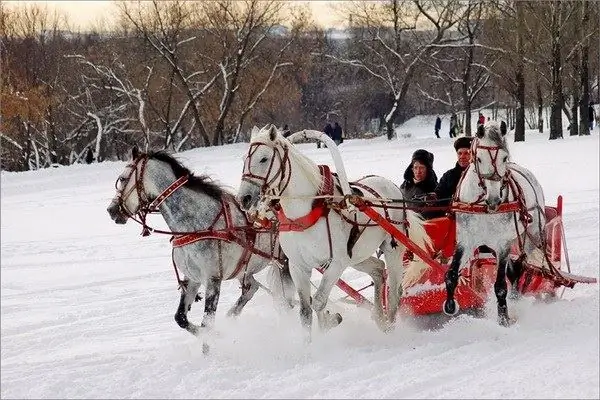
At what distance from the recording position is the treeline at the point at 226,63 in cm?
3123

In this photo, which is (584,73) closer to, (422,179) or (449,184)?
(422,179)

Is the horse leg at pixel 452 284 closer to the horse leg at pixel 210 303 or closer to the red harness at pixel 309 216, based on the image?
the red harness at pixel 309 216

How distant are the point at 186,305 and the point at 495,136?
10.7 feet

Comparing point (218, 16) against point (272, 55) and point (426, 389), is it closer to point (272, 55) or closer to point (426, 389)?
point (272, 55)

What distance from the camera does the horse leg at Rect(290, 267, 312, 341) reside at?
6.53 metres

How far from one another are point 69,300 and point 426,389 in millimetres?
6209

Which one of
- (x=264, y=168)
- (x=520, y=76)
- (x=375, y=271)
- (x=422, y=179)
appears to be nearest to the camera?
(x=264, y=168)

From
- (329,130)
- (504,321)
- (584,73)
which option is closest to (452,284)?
(504,321)

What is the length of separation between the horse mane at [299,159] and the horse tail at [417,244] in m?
1.31

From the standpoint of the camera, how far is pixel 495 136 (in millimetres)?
6414

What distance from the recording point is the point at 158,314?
898 centimetres

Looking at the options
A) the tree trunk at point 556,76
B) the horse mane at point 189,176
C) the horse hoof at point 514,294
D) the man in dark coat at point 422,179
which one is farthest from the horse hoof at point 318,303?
the tree trunk at point 556,76

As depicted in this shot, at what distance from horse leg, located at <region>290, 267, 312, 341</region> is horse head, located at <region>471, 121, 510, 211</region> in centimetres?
172

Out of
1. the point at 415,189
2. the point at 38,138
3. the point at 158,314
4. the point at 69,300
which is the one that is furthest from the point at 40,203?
the point at 38,138
